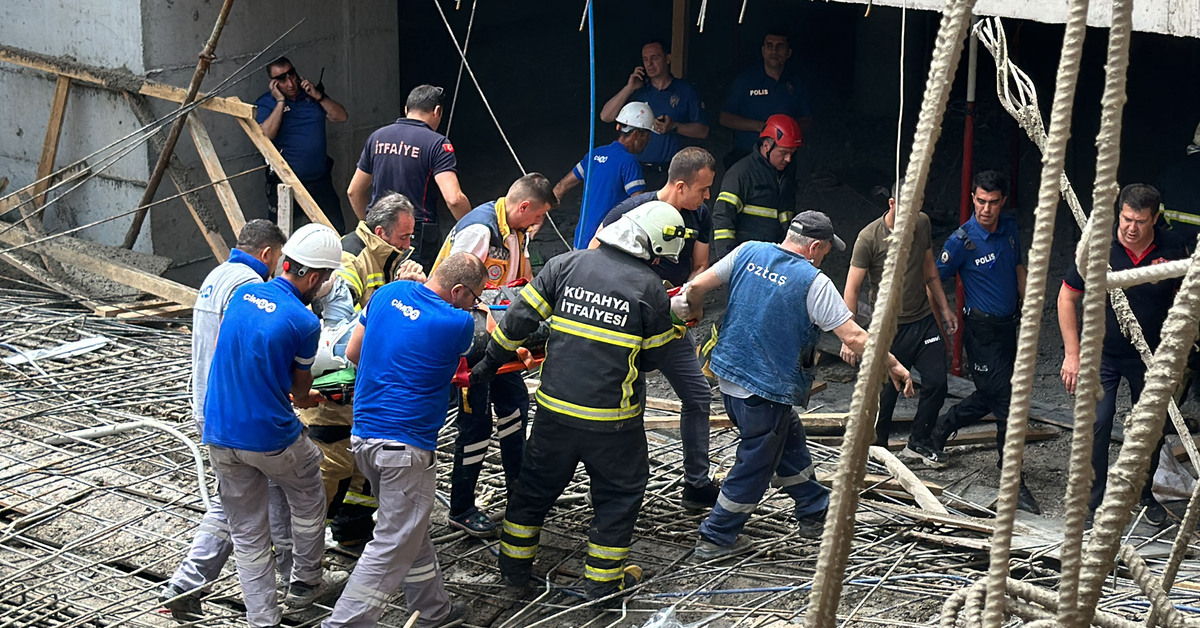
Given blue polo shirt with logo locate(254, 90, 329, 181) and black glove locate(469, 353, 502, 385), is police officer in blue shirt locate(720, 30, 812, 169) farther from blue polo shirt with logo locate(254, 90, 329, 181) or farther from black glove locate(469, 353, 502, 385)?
black glove locate(469, 353, 502, 385)

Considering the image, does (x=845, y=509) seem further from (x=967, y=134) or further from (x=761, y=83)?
(x=761, y=83)

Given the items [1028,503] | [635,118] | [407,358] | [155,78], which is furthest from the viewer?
[155,78]

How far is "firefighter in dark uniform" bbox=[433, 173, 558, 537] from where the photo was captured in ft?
19.7

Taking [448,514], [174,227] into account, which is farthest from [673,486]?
[174,227]

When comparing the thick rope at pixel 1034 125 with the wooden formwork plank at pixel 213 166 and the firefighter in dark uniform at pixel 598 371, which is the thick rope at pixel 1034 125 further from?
the wooden formwork plank at pixel 213 166

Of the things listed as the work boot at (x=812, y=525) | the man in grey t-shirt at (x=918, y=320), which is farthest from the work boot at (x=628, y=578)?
the man in grey t-shirt at (x=918, y=320)

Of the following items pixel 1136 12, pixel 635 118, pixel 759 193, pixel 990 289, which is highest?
pixel 1136 12

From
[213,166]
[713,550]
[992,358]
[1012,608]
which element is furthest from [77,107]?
[1012,608]

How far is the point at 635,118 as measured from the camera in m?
8.20

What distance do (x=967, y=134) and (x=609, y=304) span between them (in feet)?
13.9

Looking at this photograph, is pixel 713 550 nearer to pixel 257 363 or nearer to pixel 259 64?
pixel 257 363

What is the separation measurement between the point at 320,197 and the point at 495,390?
4677mm

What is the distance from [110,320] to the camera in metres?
8.80

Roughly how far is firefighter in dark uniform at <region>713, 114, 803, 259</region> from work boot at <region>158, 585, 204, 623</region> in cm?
385
